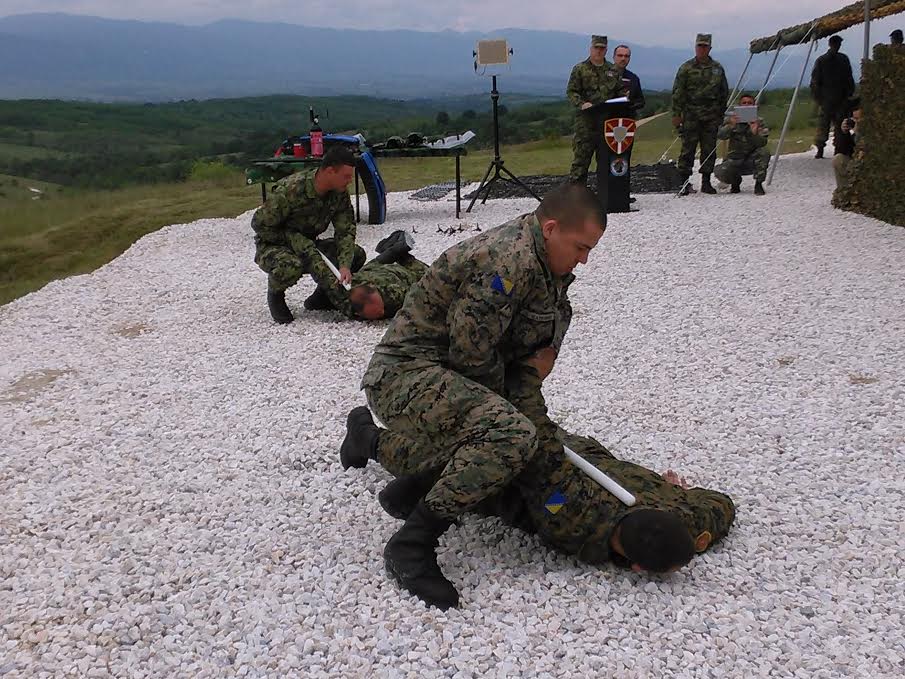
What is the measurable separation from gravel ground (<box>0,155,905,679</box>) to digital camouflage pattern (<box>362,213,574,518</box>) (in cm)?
50

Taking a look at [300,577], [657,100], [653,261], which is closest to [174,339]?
[300,577]

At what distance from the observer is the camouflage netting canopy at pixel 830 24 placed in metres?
11.9

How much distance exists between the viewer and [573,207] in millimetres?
2961

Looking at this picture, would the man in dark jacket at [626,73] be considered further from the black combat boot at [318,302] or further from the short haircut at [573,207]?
the short haircut at [573,207]

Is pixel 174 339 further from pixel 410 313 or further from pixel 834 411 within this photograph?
pixel 834 411

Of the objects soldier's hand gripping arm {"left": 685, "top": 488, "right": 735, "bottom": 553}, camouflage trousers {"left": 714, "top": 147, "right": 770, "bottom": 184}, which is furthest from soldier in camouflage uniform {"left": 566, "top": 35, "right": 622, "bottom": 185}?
soldier's hand gripping arm {"left": 685, "top": 488, "right": 735, "bottom": 553}

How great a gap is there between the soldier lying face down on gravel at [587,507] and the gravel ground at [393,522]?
108 mm

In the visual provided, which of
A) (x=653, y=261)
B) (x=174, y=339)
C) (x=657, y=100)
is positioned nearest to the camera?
(x=174, y=339)

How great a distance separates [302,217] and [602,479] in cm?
448

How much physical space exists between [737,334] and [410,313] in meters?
3.68

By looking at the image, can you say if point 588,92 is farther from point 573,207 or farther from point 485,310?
point 485,310

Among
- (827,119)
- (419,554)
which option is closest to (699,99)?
(827,119)

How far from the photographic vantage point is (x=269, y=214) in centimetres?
699

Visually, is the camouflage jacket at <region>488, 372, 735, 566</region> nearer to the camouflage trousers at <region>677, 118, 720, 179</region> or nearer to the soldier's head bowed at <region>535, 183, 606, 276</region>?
the soldier's head bowed at <region>535, 183, 606, 276</region>
